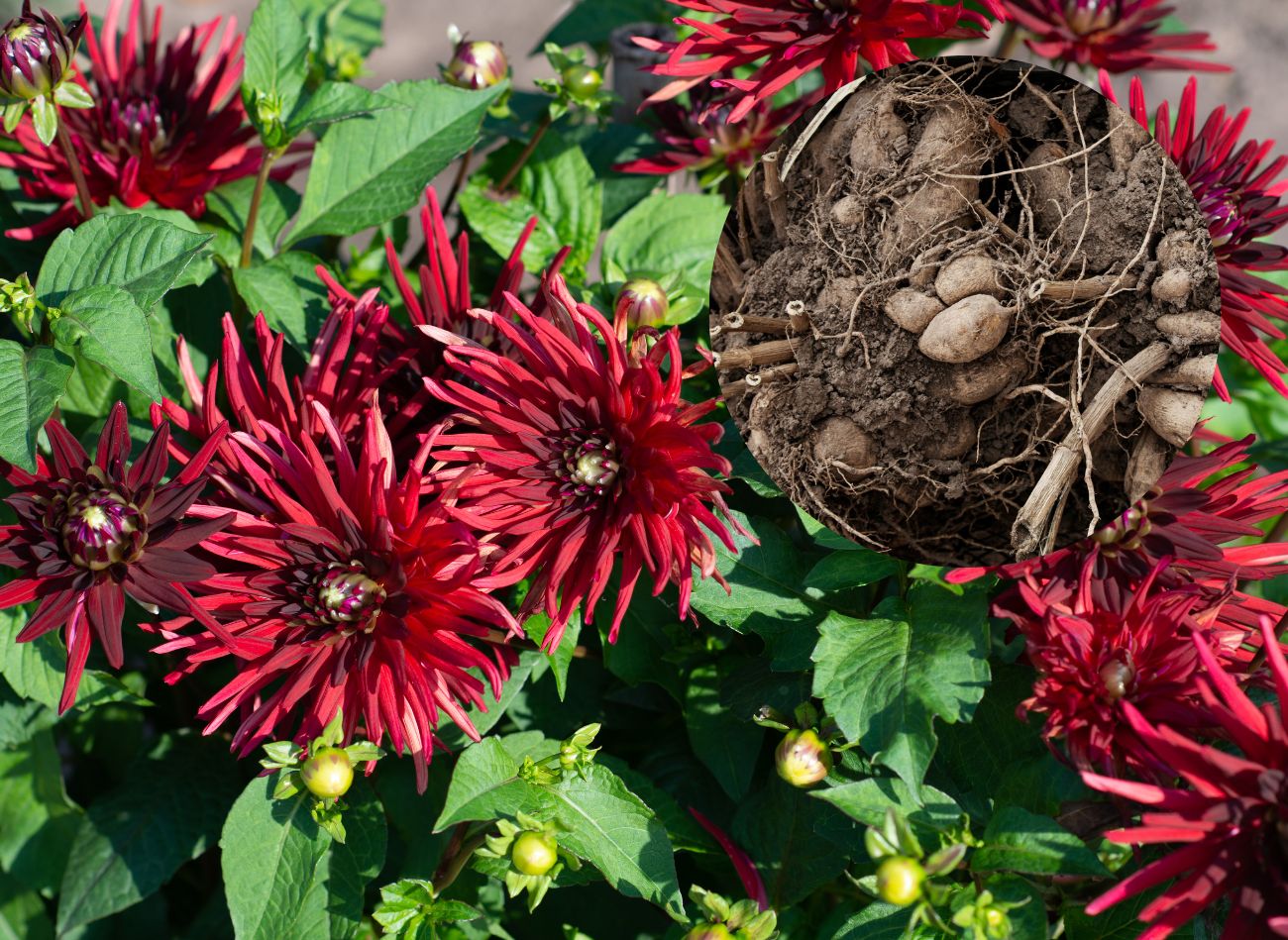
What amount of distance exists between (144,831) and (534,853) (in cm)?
43

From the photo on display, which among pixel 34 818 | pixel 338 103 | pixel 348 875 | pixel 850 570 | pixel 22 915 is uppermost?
pixel 338 103

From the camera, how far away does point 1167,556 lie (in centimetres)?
72

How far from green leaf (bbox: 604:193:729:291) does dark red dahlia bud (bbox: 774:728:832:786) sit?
0.44 metres

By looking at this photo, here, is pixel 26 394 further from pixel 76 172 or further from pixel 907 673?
pixel 907 673

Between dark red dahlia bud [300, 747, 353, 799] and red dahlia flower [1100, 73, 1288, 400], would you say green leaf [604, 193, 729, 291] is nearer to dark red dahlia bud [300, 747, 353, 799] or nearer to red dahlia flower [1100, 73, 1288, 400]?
red dahlia flower [1100, 73, 1288, 400]

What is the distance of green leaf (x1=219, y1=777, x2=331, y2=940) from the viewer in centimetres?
78

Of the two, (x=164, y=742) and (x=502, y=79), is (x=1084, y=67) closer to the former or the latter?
(x=502, y=79)

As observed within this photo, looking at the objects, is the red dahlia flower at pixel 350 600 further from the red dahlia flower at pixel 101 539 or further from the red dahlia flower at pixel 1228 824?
the red dahlia flower at pixel 1228 824

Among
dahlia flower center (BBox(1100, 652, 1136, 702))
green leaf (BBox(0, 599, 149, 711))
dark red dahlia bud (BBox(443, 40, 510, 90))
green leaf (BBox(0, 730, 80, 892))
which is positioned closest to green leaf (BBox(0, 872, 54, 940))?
green leaf (BBox(0, 730, 80, 892))

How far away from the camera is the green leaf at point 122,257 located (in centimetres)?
77

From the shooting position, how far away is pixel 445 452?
72 cm

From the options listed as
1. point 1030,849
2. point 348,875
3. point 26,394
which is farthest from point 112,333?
point 1030,849

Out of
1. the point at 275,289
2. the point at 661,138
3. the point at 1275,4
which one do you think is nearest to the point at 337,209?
the point at 275,289

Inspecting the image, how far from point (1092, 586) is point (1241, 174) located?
0.35 metres
